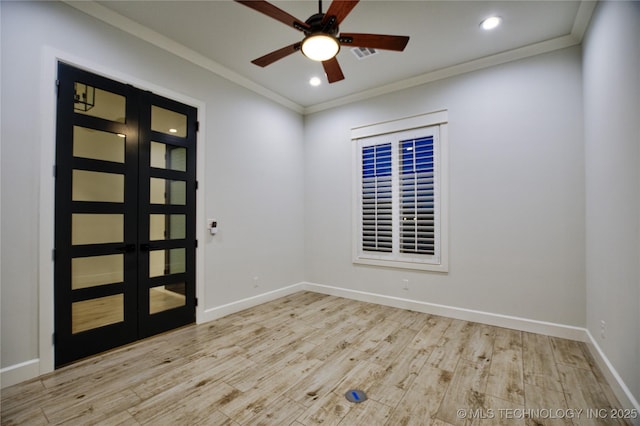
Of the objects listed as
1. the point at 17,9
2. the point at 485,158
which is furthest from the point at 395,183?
the point at 17,9

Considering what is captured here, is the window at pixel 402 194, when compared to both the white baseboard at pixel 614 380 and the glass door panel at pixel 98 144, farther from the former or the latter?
the glass door panel at pixel 98 144

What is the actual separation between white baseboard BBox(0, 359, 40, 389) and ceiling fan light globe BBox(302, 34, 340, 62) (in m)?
3.45

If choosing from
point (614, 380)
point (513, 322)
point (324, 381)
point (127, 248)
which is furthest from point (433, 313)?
point (127, 248)

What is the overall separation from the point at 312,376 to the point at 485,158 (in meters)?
3.25

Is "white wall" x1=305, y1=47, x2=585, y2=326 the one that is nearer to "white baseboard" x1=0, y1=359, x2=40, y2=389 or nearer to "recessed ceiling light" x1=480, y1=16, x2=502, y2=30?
"recessed ceiling light" x1=480, y1=16, x2=502, y2=30

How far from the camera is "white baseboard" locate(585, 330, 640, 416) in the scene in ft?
6.14

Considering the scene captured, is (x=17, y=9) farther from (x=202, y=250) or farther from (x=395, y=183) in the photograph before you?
(x=395, y=183)

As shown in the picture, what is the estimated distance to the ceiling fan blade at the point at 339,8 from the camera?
191 cm

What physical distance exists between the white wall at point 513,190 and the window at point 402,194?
16 cm

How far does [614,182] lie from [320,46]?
8.33ft

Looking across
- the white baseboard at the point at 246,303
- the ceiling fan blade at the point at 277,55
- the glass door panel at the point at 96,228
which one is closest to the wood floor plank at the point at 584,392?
the ceiling fan blade at the point at 277,55

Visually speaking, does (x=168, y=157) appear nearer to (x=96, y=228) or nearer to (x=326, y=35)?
(x=96, y=228)

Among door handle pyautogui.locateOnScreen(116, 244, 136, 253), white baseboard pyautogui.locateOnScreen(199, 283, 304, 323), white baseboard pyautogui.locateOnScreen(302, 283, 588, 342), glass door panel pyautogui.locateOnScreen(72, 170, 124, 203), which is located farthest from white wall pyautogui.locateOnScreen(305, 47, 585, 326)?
glass door panel pyautogui.locateOnScreen(72, 170, 124, 203)

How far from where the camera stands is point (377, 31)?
3.11 m
